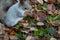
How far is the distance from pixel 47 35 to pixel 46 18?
35 cm

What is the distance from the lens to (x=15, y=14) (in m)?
2.74

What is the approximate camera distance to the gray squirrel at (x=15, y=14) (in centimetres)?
270

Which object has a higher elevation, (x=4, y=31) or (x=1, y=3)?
(x=1, y=3)

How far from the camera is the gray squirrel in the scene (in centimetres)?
270

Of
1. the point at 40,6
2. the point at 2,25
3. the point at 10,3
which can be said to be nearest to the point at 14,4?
the point at 10,3

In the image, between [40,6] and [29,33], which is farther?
[40,6]

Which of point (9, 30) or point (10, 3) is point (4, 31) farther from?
point (10, 3)

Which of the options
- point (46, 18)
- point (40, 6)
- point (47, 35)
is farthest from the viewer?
point (40, 6)

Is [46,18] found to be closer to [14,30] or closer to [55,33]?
[55,33]

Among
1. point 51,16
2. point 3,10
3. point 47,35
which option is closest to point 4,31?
point 3,10

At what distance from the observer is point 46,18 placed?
2.94m

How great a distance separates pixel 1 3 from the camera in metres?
2.79

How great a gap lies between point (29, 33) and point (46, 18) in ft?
1.26

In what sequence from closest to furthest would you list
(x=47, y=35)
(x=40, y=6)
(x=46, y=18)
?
1. (x=47, y=35)
2. (x=46, y=18)
3. (x=40, y=6)
